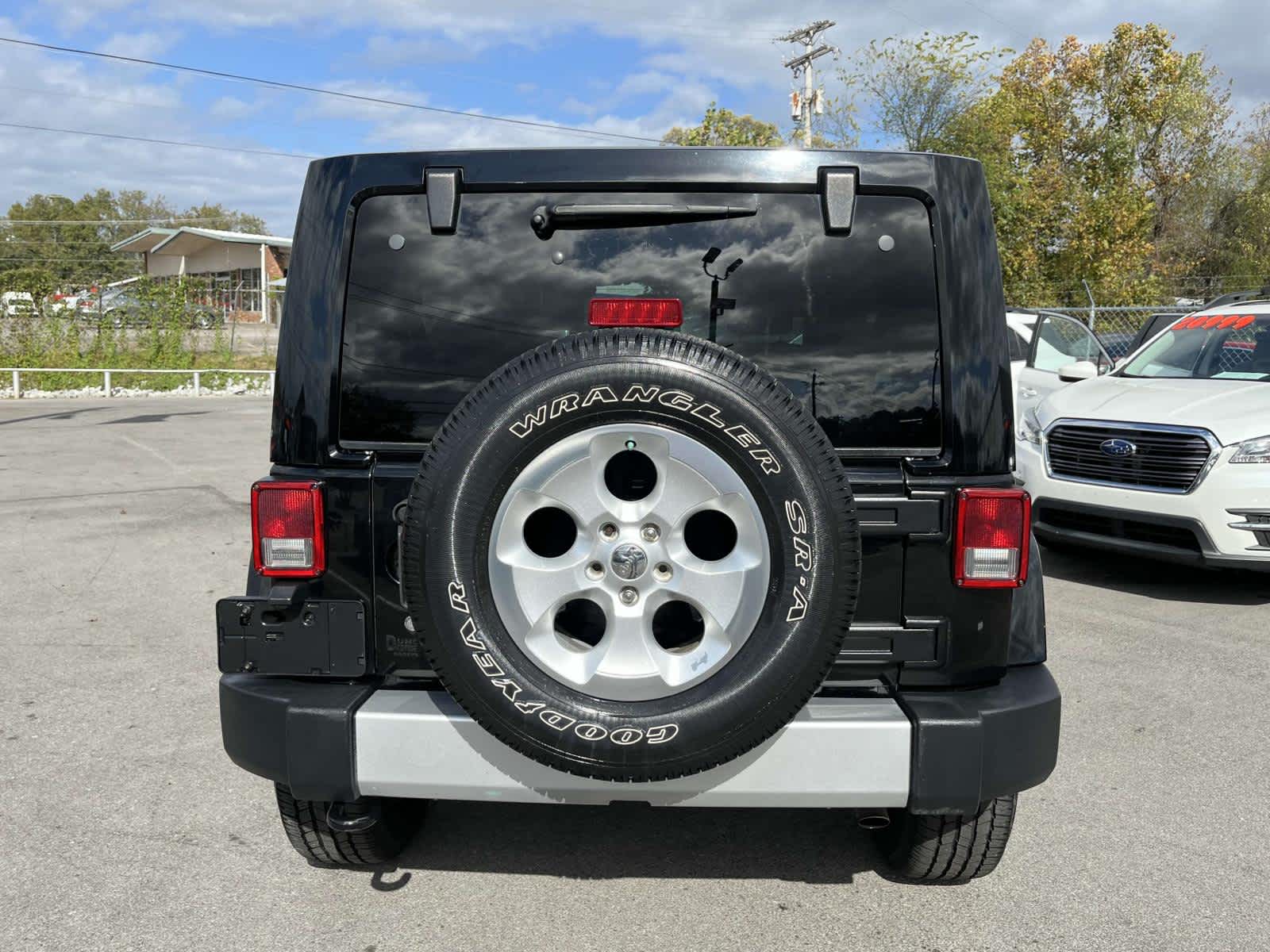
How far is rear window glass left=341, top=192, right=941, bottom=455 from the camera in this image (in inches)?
108

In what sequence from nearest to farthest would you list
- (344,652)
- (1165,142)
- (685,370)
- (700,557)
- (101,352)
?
(685,370) → (700,557) → (344,652) → (101,352) → (1165,142)

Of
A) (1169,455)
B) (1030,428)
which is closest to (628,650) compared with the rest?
(1169,455)

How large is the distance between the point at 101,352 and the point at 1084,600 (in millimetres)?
25209

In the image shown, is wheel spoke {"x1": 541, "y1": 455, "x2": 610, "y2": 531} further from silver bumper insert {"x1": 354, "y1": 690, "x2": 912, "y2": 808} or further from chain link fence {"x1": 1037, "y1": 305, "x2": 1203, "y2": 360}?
chain link fence {"x1": 1037, "y1": 305, "x2": 1203, "y2": 360}

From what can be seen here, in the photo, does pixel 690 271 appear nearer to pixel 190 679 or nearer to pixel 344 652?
pixel 344 652

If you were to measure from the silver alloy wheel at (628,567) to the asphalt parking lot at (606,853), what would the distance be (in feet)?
2.94

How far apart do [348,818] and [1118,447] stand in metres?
5.57

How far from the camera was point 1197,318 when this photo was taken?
851cm

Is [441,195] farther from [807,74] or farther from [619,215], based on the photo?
[807,74]

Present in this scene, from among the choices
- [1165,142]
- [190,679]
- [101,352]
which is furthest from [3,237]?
[190,679]

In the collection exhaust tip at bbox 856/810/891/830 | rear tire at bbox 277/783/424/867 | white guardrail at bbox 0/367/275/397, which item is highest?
white guardrail at bbox 0/367/275/397

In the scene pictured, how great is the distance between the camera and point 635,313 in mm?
2678

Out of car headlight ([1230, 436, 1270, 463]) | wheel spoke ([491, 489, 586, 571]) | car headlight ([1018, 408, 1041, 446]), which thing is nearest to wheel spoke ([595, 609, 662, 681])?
wheel spoke ([491, 489, 586, 571])

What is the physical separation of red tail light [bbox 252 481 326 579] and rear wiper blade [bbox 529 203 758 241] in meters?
0.87
